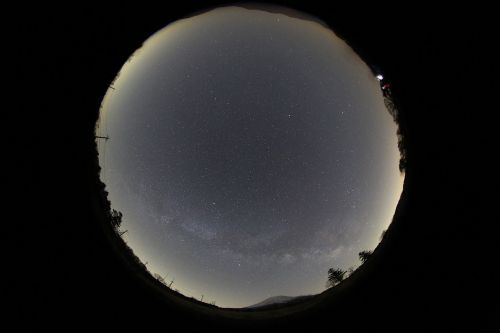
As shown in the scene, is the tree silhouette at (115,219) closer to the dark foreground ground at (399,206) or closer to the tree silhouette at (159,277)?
the dark foreground ground at (399,206)

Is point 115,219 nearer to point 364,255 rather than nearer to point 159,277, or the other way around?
point 159,277

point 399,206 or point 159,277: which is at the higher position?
point 399,206

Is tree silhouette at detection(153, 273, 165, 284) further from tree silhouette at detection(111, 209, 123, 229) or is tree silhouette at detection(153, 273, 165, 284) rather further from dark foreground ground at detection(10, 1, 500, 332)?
tree silhouette at detection(111, 209, 123, 229)

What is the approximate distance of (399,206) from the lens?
1.62 metres

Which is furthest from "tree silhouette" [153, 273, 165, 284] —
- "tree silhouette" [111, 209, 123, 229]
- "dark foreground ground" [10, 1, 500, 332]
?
"tree silhouette" [111, 209, 123, 229]

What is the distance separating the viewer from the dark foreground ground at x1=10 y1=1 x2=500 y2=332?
1.43m

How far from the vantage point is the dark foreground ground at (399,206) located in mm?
1434

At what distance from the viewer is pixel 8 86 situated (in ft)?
4.77

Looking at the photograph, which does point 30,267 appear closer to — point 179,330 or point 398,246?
point 179,330

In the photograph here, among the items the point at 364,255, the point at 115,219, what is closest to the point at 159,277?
the point at 115,219

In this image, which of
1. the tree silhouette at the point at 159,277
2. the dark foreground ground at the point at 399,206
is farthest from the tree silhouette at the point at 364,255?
the tree silhouette at the point at 159,277

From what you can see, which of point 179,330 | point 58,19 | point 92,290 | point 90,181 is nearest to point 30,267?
point 92,290

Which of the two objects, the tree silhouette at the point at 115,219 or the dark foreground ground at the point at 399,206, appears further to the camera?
the tree silhouette at the point at 115,219

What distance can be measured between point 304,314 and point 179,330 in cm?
55
